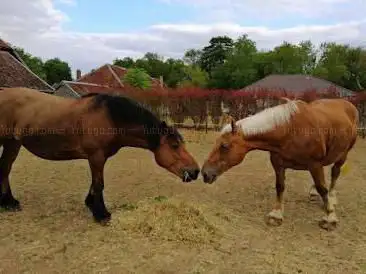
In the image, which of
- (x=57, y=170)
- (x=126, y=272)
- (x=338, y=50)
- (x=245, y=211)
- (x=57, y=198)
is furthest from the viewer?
(x=338, y=50)

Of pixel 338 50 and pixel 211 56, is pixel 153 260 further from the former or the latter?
pixel 211 56

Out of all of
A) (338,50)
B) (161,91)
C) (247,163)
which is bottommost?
(247,163)

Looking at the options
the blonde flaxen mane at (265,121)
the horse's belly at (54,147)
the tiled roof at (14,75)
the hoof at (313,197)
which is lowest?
the hoof at (313,197)

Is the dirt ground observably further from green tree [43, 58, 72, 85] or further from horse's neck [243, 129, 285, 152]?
green tree [43, 58, 72, 85]

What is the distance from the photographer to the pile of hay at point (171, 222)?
462 cm

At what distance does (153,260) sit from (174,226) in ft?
2.56

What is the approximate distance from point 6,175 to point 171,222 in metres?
2.71

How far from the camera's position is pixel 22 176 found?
26.3ft

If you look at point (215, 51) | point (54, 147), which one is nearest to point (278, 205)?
point (54, 147)

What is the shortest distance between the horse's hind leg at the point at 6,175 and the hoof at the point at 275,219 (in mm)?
3651

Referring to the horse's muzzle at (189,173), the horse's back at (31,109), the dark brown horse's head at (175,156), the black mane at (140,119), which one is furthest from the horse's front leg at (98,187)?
the horse's muzzle at (189,173)

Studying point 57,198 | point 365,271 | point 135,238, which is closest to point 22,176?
point 57,198

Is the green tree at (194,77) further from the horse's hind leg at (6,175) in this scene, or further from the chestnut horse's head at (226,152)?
the chestnut horse's head at (226,152)

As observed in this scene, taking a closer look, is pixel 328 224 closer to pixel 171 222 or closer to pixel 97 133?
pixel 171 222
